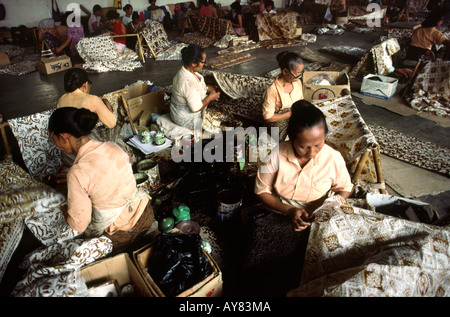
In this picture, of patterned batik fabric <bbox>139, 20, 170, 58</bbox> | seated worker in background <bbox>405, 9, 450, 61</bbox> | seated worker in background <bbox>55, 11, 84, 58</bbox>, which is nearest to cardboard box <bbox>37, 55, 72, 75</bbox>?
seated worker in background <bbox>55, 11, 84, 58</bbox>

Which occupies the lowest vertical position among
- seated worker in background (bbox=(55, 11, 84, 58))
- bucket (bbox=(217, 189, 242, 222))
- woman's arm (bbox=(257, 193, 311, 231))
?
bucket (bbox=(217, 189, 242, 222))

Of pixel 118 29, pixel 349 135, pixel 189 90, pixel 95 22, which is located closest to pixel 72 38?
pixel 118 29

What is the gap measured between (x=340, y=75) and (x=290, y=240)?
10.8 feet

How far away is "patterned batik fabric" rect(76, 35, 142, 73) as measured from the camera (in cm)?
768

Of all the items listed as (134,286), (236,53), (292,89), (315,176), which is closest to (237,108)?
(292,89)

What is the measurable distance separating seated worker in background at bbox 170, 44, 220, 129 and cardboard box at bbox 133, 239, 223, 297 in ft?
7.06

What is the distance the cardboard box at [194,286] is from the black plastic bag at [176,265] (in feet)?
0.14

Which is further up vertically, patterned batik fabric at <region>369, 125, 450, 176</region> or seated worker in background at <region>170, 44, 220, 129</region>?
seated worker in background at <region>170, 44, 220, 129</region>

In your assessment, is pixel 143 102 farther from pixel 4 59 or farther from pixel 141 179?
pixel 4 59

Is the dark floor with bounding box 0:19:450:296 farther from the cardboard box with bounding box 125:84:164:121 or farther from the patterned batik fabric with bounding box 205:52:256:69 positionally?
the cardboard box with bounding box 125:84:164:121

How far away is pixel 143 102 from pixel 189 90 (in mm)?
1153

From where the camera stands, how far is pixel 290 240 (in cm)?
220

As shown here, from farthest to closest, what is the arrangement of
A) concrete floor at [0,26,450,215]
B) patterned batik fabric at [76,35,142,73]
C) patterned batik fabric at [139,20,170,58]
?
patterned batik fabric at [139,20,170,58], patterned batik fabric at [76,35,142,73], concrete floor at [0,26,450,215]

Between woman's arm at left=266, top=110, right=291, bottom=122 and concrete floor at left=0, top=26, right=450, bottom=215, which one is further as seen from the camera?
concrete floor at left=0, top=26, right=450, bottom=215
